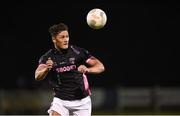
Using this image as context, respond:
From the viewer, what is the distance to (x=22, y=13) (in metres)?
28.1

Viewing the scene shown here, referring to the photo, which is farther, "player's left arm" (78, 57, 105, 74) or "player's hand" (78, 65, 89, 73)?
"player's left arm" (78, 57, 105, 74)

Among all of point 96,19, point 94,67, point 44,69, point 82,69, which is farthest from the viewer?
point 96,19

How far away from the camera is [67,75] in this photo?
32.0 feet

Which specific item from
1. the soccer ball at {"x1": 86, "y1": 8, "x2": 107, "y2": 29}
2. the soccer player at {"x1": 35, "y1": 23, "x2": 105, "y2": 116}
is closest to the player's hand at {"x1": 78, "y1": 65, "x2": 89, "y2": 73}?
the soccer player at {"x1": 35, "y1": 23, "x2": 105, "y2": 116}

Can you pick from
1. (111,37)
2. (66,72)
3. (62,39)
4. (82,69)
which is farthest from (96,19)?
(111,37)

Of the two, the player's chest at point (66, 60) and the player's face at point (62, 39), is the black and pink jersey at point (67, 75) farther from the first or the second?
the player's face at point (62, 39)

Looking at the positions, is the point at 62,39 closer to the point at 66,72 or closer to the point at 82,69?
the point at 66,72

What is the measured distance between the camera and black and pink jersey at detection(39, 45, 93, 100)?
9.76 metres

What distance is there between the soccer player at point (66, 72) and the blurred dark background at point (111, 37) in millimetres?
13875

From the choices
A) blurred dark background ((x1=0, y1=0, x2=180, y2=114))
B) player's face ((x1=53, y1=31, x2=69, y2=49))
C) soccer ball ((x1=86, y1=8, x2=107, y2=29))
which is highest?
soccer ball ((x1=86, y1=8, x2=107, y2=29))

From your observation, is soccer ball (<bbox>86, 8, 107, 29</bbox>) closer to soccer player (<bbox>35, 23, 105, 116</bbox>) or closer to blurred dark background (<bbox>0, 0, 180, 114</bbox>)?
soccer player (<bbox>35, 23, 105, 116</bbox>)

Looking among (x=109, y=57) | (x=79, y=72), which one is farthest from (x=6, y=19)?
(x=79, y=72)

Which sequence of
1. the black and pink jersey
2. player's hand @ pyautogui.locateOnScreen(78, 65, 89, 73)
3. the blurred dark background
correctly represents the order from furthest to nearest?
→ 1. the blurred dark background
2. the black and pink jersey
3. player's hand @ pyautogui.locateOnScreen(78, 65, 89, 73)

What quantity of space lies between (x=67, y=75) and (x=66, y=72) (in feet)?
0.16
